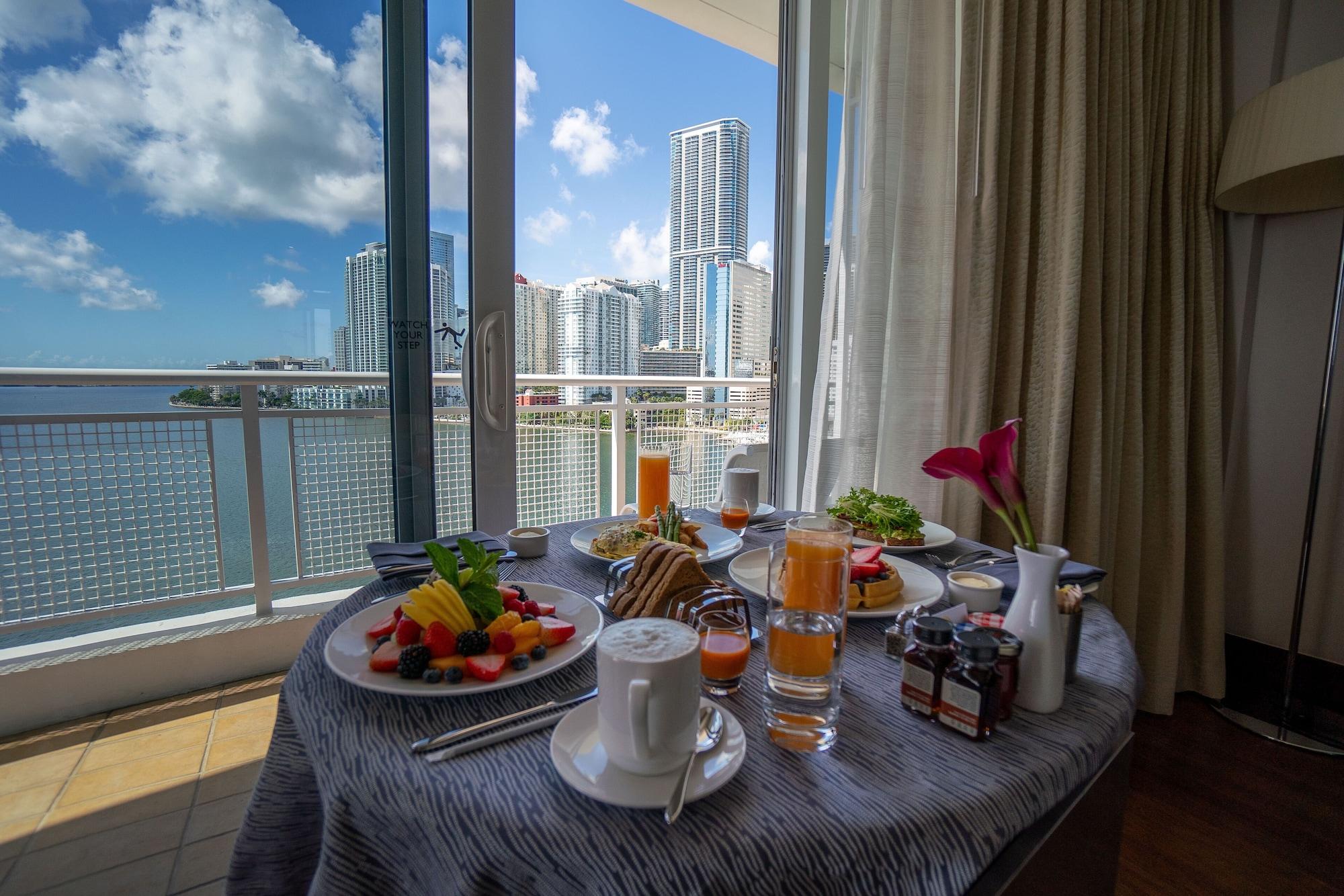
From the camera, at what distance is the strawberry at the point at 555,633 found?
71 cm

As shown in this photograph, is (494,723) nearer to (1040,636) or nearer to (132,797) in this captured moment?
(1040,636)

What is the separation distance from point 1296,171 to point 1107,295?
65cm

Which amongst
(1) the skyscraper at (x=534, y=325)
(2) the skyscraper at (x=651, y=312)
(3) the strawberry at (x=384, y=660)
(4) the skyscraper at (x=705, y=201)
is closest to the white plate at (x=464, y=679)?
(3) the strawberry at (x=384, y=660)

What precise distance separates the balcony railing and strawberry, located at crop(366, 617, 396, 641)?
43.6 inches

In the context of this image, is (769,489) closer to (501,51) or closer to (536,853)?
(501,51)

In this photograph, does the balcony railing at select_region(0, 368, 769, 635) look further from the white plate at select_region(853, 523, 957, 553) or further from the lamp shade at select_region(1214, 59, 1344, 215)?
the lamp shade at select_region(1214, 59, 1344, 215)

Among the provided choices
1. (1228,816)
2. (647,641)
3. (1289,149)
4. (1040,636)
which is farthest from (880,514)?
(1289,149)

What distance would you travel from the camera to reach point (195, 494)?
240 cm

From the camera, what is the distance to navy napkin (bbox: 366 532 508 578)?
974 mm

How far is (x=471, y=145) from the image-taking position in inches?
66.2

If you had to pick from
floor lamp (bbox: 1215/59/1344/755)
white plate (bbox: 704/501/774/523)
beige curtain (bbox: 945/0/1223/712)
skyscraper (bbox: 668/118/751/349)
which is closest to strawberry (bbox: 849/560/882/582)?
white plate (bbox: 704/501/774/523)

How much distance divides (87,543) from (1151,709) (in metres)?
4.09

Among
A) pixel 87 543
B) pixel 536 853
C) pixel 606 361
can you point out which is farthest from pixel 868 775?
pixel 606 361

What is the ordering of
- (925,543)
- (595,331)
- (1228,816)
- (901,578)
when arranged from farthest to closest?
(595,331), (1228,816), (925,543), (901,578)
